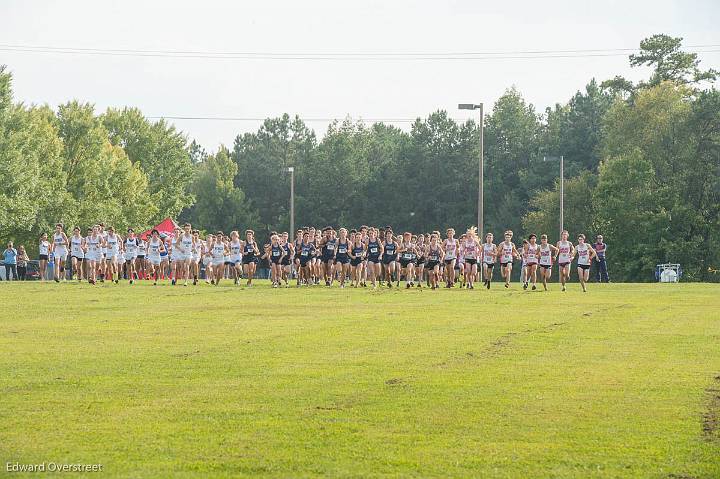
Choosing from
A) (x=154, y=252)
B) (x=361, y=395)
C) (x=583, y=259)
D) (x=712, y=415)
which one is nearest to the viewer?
(x=712, y=415)

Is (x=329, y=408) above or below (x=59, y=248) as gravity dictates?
below

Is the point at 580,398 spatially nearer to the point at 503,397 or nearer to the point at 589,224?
the point at 503,397

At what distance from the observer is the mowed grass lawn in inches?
370

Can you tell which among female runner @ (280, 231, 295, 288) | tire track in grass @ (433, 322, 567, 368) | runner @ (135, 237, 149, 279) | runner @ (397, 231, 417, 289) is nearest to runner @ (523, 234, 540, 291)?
runner @ (397, 231, 417, 289)

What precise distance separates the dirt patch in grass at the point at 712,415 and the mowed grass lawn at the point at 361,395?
4 cm

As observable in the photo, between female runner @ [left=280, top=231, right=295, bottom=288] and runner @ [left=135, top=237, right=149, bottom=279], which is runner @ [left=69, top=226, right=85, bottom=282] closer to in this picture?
runner @ [left=135, top=237, right=149, bottom=279]

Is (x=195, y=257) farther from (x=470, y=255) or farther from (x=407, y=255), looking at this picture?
(x=470, y=255)

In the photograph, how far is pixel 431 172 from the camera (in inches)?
4732

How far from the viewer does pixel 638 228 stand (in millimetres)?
83750

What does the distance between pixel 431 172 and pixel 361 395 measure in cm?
10813

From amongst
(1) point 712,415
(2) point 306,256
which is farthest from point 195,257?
(1) point 712,415

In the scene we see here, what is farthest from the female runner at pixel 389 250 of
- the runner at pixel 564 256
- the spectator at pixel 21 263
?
the spectator at pixel 21 263

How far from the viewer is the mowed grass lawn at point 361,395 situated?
9391mm

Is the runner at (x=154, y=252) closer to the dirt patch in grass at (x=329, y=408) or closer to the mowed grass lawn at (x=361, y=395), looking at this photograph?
the mowed grass lawn at (x=361, y=395)
